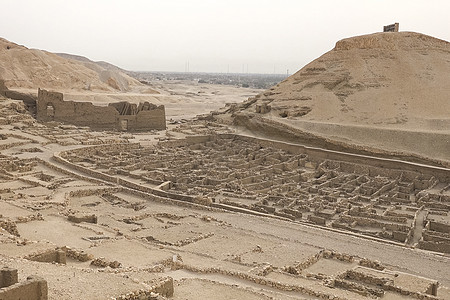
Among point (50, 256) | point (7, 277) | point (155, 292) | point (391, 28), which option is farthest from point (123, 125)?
point (7, 277)

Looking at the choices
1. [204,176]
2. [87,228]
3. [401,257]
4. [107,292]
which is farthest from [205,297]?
[204,176]

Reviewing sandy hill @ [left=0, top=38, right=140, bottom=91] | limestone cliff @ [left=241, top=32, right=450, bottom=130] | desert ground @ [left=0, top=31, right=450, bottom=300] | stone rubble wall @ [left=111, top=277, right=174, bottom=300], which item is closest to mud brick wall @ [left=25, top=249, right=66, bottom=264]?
desert ground @ [left=0, top=31, right=450, bottom=300]

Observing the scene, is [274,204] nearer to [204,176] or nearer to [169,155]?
[204,176]

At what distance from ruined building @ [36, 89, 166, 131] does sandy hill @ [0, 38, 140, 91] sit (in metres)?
13.0

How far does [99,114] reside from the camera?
135 ft

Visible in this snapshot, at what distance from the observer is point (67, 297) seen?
8.75 metres

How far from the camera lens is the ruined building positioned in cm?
4106

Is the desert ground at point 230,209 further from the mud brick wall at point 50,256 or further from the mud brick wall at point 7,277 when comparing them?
the mud brick wall at point 7,277

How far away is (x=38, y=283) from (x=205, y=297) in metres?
3.84

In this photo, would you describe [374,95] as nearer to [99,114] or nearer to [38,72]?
[99,114]

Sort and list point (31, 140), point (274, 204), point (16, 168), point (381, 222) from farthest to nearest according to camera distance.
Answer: point (31, 140)
point (16, 168)
point (274, 204)
point (381, 222)

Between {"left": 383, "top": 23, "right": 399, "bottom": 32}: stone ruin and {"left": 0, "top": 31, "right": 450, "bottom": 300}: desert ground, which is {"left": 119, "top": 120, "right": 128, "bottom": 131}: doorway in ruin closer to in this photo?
{"left": 0, "top": 31, "right": 450, "bottom": 300}: desert ground

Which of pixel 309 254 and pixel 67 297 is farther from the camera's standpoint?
pixel 309 254

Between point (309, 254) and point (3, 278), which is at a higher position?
point (3, 278)
